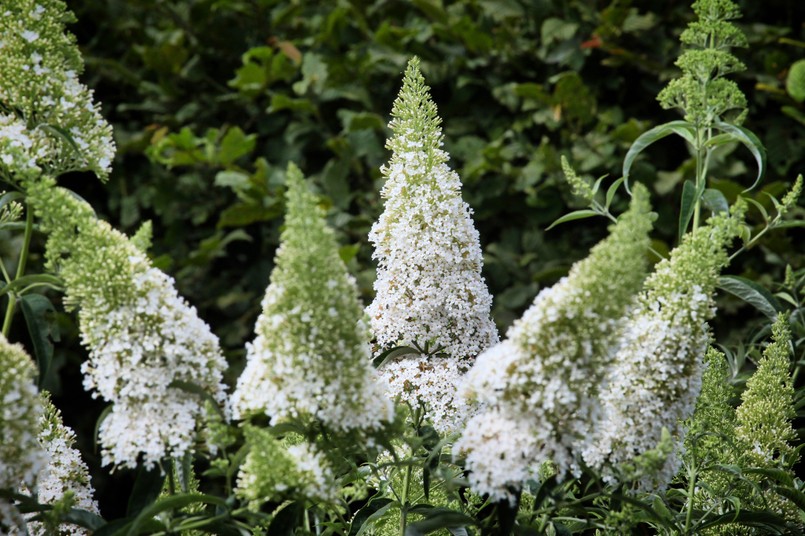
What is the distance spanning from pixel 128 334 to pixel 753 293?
104 cm

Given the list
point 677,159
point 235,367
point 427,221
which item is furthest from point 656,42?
point 427,221

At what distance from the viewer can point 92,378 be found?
982 mm

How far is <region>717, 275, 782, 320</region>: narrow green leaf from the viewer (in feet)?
4.69

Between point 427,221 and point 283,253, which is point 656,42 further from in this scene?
point 283,253

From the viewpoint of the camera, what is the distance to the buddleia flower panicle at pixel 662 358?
104 cm

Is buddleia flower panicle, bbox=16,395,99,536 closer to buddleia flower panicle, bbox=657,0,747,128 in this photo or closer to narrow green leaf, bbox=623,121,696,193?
narrow green leaf, bbox=623,121,696,193

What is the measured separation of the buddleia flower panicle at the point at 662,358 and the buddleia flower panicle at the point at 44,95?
0.83 m

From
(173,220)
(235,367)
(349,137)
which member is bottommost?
(235,367)

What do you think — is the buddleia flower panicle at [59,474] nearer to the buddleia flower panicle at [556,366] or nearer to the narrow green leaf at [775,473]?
the buddleia flower panicle at [556,366]

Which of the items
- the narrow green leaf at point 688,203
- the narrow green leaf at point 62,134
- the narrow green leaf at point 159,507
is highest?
the narrow green leaf at point 688,203

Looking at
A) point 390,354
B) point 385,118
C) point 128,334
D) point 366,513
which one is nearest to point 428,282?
point 390,354

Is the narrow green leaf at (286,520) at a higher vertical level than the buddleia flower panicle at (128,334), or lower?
lower

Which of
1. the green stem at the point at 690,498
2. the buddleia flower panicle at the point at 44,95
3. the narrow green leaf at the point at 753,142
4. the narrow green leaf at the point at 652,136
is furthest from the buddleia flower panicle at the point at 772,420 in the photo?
the buddleia flower panicle at the point at 44,95

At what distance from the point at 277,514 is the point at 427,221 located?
500 millimetres
